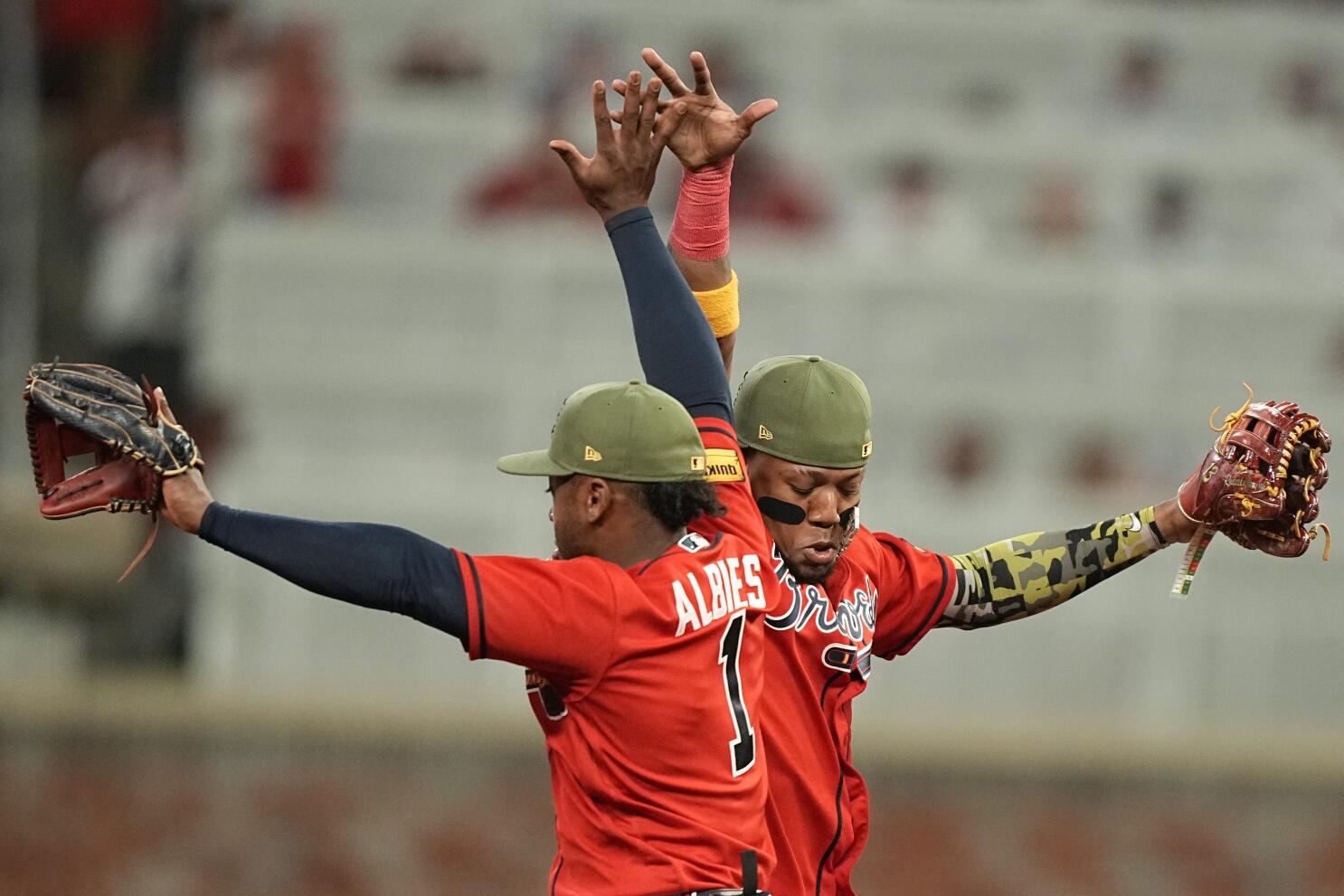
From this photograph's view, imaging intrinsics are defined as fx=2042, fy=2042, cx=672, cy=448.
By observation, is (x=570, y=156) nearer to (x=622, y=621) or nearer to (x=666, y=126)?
(x=666, y=126)

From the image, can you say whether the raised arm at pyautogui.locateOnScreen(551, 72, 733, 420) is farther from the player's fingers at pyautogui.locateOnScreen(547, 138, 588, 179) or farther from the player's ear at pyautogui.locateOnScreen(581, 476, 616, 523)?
the player's ear at pyautogui.locateOnScreen(581, 476, 616, 523)

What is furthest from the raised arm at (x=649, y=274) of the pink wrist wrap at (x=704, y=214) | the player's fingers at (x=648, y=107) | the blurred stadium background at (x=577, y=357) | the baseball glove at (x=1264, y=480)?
the blurred stadium background at (x=577, y=357)

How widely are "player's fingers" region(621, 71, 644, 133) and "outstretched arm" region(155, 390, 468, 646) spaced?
0.98 m

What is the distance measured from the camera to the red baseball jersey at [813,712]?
404cm

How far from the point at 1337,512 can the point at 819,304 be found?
266 cm

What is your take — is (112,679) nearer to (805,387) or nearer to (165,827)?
(165,827)

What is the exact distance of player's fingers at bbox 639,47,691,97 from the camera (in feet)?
12.7

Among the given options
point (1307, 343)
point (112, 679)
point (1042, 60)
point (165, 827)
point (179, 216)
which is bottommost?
point (165, 827)

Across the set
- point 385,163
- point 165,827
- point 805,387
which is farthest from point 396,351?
point 805,387

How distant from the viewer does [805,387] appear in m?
4.13

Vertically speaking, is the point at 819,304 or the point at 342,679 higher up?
the point at 819,304

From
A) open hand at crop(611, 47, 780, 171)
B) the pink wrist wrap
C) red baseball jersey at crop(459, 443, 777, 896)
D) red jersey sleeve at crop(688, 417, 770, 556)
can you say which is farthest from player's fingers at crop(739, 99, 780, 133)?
red baseball jersey at crop(459, 443, 777, 896)

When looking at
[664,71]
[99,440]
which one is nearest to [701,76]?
[664,71]

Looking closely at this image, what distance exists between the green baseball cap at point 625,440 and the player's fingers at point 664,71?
63 cm
